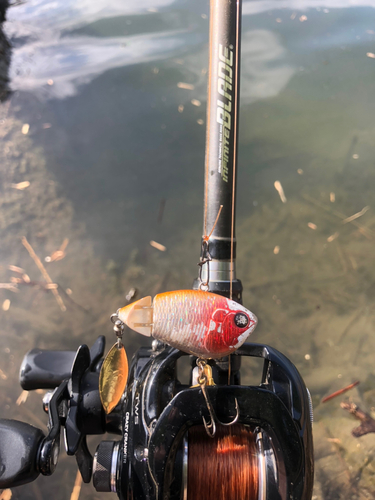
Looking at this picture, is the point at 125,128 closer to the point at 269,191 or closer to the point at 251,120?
the point at 251,120

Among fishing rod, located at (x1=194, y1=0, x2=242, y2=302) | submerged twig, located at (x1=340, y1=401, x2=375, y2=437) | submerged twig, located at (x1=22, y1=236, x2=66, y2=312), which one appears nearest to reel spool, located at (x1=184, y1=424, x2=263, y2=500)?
fishing rod, located at (x1=194, y1=0, x2=242, y2=302)

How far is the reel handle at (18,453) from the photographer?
795 mm

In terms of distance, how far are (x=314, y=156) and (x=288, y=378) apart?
1407 mm

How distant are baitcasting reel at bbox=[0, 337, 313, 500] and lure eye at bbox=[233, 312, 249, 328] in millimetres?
162

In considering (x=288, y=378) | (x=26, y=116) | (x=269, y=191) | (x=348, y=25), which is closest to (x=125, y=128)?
(x=26, y=116)

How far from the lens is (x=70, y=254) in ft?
5.66

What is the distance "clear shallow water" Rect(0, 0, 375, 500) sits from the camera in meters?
1.62

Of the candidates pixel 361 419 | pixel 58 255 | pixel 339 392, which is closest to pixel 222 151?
pixel 58 255

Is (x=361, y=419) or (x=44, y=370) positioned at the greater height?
(x=44, y=370)

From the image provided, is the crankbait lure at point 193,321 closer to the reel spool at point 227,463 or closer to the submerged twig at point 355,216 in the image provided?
the reel spool at point 227,463

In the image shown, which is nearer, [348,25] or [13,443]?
[13,443]

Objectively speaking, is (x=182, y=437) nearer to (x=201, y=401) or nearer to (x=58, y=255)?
(x=201, y=401)

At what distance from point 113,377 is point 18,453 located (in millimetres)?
287

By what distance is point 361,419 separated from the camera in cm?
149
